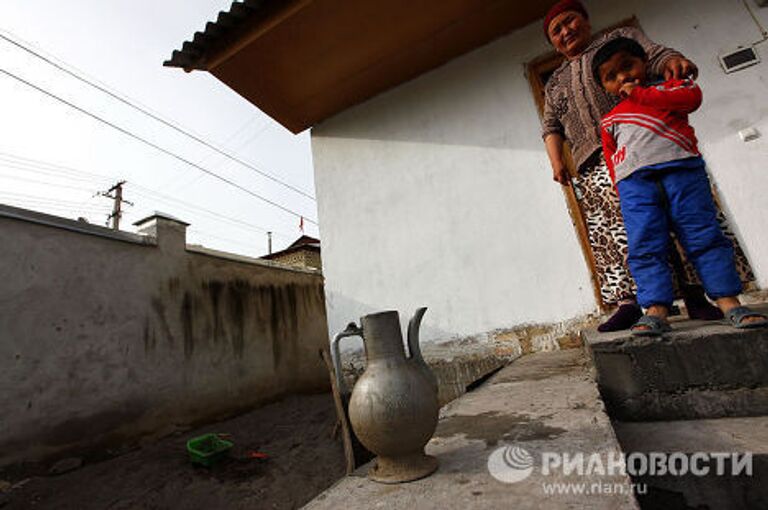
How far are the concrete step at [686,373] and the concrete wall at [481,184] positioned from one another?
1765 millimetres

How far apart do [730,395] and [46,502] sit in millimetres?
5099

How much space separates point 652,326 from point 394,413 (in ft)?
3.55

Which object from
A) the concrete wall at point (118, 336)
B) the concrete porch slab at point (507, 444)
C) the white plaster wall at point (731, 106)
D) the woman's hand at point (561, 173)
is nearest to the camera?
the concrete porch slab at point (507, 444)

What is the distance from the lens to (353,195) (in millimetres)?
4285

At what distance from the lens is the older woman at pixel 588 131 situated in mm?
1897

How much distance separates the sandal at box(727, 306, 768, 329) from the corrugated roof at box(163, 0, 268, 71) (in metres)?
3.84

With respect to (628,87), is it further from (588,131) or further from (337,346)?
(337,346)

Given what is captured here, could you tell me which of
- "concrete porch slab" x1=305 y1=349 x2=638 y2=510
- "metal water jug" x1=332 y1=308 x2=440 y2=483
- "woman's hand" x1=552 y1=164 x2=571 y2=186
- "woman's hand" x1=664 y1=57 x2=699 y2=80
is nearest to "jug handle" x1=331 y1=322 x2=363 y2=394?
"metal water jug" x1=332 y1=308 x2=440 y2=483

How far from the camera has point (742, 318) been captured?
1.25 metres

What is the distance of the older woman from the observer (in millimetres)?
1897

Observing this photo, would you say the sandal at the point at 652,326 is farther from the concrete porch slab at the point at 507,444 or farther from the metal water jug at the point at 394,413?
the metal water jug at the point at 394,413

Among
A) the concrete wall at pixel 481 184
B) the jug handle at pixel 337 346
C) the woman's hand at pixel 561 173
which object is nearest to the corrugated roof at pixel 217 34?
the concrete wall at pixel 481 184

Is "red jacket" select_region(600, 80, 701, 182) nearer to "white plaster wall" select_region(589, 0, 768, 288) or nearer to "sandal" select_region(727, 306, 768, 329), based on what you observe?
"sandal" select_region(727, 306, 768, 329)

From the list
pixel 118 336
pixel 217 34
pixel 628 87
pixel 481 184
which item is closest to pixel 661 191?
pixel 628 87
